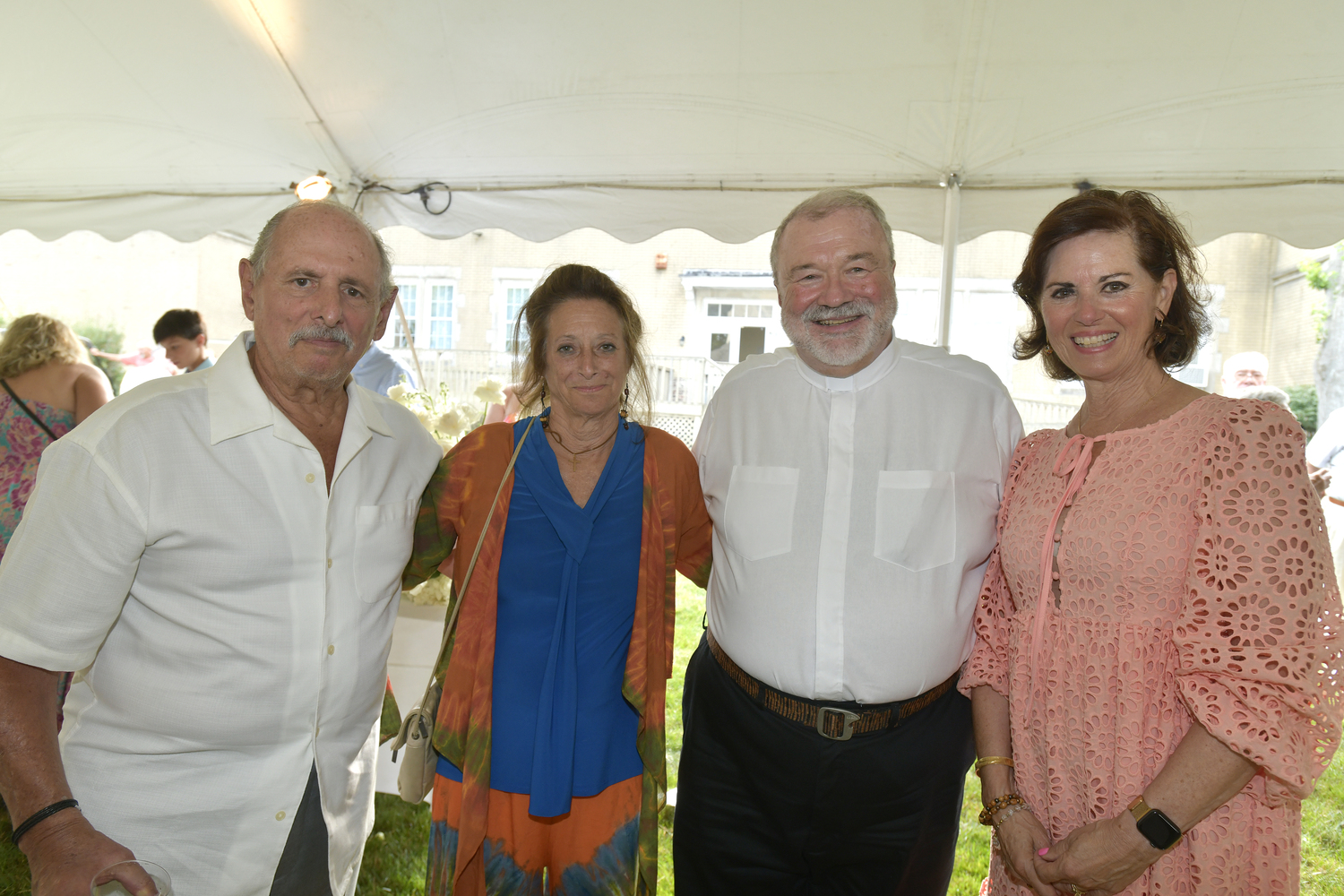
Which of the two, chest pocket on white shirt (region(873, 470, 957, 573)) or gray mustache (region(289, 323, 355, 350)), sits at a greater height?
gray mustache (region(289, 323, 355, 350))

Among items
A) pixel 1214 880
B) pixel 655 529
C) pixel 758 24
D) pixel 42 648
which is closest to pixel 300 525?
pixel 42 648

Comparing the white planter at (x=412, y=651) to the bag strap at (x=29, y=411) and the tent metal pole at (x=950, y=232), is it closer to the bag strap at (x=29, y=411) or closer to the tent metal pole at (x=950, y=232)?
the bag strap at (x=29, y=411)

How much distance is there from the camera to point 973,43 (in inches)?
130

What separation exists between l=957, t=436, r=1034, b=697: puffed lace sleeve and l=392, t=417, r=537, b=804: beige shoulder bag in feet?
4.09

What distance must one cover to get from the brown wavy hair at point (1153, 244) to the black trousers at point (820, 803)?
3.32 ft

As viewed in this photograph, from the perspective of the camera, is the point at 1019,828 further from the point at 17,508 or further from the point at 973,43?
the point at 17,508

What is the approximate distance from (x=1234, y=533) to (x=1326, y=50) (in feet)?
10.3

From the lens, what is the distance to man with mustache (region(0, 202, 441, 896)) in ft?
4.36

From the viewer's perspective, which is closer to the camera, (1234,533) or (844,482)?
(1234,533)

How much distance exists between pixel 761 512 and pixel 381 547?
959 millimetres

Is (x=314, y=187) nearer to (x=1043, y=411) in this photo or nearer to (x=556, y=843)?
(x=556, y=843)

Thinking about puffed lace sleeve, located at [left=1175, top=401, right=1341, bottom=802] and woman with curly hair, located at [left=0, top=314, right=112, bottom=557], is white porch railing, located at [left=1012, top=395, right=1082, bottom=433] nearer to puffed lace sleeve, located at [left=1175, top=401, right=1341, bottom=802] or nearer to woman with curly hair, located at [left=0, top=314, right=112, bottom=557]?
puffed lace sleeve, located at [left=1175, top=401, right=1341, bottom=802]

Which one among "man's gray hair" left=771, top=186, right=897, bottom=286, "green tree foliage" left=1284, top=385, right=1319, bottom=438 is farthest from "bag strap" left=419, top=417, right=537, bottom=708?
"green tree foliage" left=1284, top=385, right=1319, bottom=438

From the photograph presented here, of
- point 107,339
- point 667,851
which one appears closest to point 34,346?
point 667,851
